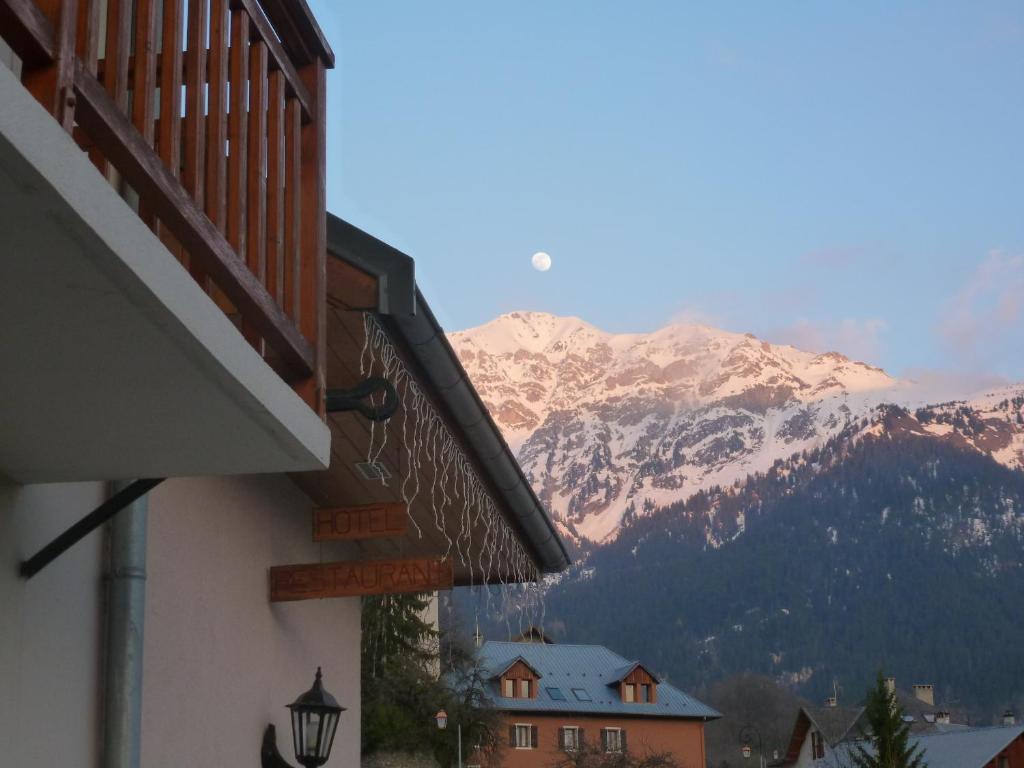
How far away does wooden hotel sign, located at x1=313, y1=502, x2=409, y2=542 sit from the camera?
7.66 metres

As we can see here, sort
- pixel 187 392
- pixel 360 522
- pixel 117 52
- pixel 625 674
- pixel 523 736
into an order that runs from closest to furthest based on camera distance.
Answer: pixel 117 52
pixel 187 392
pixel 360 522
pixel 523 736
pixel 625 674

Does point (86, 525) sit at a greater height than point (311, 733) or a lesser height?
greater

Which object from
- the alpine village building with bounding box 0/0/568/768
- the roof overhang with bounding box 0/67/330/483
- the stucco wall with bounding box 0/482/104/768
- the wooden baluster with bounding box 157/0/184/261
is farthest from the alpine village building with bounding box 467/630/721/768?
the wooden baluster with bounding box 157/0/184/261

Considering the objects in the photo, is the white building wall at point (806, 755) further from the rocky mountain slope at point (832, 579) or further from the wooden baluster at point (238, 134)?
the wooden baluster at point (238, 134)

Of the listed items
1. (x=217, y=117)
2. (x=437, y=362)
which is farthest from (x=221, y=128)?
(x=437, y=362)

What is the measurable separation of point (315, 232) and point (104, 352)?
1.70m

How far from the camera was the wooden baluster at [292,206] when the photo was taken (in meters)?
4.80

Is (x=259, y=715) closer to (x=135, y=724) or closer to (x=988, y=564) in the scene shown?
(x=135, y=724)

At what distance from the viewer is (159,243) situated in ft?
10.5

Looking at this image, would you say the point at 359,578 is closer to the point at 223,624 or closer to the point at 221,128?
the point at 223,624

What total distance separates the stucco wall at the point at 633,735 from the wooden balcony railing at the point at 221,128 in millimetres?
50827

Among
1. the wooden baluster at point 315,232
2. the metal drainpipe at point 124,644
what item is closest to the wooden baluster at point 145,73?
the wooden baluster at point 315,232

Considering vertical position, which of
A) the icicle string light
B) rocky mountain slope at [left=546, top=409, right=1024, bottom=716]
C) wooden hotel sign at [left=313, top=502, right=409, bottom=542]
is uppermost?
rocky mountain slope at [left=546, top=409, right=1024, bottom=716]

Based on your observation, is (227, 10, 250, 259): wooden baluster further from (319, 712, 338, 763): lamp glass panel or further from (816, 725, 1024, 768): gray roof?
(816, 725, 1024, 768): gray roof
